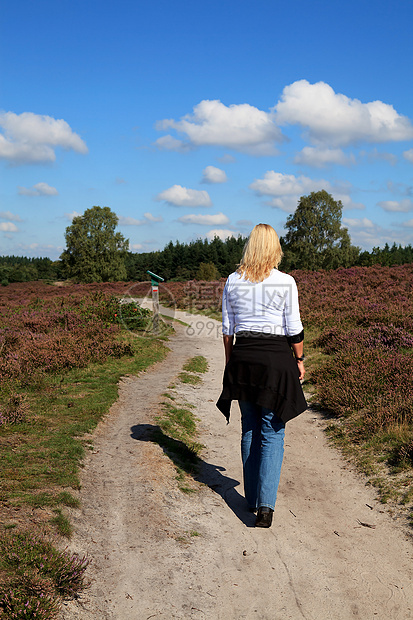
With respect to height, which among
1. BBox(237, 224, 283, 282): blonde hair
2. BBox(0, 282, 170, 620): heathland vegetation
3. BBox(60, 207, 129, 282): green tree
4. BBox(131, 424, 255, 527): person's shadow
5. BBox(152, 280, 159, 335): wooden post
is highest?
BBox(60, 207, 129, 282): green tree

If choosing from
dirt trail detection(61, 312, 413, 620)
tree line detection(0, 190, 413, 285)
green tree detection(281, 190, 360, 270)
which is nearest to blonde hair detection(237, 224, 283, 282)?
dirt trail detection(61, 312, 413, 620)

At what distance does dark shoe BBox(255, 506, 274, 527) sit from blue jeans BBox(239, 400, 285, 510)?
0.04 metres

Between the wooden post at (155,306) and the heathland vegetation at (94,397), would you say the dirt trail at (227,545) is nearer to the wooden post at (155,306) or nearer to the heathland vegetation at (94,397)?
the heathland vegetation at (94,397)

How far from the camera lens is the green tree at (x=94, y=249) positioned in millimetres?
64375

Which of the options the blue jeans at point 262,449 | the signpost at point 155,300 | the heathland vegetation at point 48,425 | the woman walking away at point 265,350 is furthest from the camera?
the signpost at point 155,300

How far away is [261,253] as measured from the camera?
14.0ft

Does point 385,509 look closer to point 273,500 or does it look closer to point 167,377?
point 273,500

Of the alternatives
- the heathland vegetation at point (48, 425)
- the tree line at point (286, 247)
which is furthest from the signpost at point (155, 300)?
the tree line at point (286, 247)

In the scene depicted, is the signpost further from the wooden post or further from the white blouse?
the white blouse

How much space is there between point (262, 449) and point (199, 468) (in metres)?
1.93

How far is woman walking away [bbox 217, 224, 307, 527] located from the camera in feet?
14.0

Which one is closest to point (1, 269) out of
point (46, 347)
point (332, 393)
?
point (46, 347)

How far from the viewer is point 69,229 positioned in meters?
65.2

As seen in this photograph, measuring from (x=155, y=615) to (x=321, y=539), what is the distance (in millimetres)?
1936
